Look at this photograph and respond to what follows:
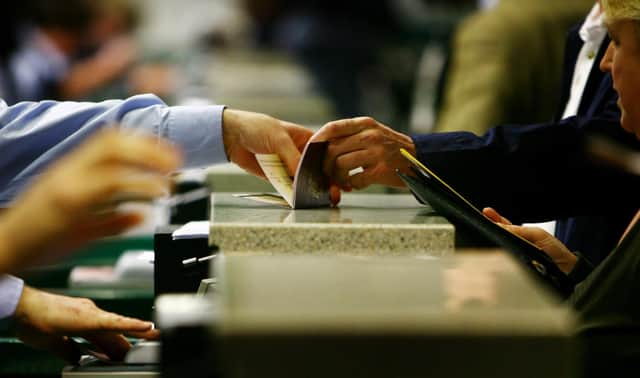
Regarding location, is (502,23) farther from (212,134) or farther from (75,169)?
(75,169)

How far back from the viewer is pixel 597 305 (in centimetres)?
204

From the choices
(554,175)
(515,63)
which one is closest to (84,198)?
(554,175)

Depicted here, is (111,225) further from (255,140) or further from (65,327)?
(255,140)

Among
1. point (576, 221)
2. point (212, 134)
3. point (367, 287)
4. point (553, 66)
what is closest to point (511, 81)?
point (553, 66)

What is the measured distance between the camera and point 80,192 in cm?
142

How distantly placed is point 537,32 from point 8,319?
3.86m

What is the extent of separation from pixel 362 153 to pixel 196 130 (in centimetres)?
38

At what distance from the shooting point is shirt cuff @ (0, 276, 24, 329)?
7.39 feet

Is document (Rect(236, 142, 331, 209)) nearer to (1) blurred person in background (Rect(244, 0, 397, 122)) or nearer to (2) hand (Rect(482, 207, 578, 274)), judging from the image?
(2) hand (Rect(482, 207, 578, 274))

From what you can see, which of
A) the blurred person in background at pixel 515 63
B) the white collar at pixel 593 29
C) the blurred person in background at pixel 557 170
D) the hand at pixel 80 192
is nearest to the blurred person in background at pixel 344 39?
the blurred person in background at pixel 515 63

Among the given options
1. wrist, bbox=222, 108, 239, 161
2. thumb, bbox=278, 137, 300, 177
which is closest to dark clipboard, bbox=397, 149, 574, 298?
thumb, bbox=278, 137, 300, 177

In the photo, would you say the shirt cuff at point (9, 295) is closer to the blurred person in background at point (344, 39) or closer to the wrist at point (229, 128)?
the wrist at point (229, 128)

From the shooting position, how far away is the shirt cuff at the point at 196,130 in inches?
105

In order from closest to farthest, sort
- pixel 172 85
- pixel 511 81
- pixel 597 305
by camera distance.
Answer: pixel 597 305, pixel 511 81, pixel 172 85
